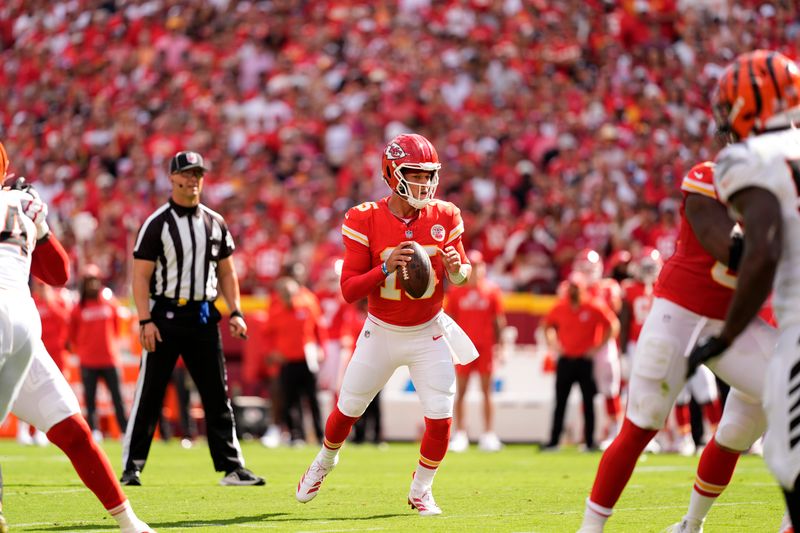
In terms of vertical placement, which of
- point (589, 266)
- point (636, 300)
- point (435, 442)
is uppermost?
point (435, 442)

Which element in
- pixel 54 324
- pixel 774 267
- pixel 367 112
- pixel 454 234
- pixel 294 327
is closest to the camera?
pixel 774 267

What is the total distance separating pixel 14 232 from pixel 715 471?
298cm

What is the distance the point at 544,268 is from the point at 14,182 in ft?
35.3

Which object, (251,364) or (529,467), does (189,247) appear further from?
(251,364)

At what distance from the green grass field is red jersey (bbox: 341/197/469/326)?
3.43 ft

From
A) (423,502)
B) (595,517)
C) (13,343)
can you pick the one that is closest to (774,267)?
(595,517)

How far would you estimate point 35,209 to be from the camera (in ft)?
16.7

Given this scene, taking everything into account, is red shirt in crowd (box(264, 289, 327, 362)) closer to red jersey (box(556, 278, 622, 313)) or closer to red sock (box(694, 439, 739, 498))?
red jersey (box(556, 278, 622, 313))

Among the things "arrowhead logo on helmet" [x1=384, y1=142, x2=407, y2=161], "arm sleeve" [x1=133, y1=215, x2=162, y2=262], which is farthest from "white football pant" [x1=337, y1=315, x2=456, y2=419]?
"arm sleeve" [x1=133, y1=215, x2=162, y2=262]

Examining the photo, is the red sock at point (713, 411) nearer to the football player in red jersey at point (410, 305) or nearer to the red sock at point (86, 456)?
the football player in red jersey at point (410, 305)

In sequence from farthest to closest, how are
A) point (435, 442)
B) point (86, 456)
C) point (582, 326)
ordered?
point (582, 326), point (435, 442), point (86, 456)

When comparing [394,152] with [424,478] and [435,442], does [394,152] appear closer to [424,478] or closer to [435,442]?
[435,442]

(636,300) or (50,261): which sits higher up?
(50,261)

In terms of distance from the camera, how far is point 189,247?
8.17 meters
